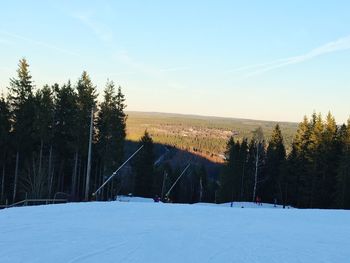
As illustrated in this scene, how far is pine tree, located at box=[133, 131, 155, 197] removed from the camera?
7175 cm

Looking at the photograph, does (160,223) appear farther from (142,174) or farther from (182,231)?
(142,174)

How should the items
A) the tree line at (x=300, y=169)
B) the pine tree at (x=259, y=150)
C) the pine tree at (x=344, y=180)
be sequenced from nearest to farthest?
the pine tree at (x=344, y=180) < the tree line at (x=300, y=169) < the pine tree at (x=259, y=150)

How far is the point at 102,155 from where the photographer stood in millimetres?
56688

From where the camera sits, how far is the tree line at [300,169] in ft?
186

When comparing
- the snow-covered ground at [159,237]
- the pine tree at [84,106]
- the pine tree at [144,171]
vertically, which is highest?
the pine tree at [84,106]

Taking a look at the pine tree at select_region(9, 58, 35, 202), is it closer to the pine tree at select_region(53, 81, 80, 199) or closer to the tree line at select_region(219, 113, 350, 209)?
the pine tree at select_region(53, 81, 80, 199)

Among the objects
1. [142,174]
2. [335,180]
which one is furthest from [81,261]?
[142,174]

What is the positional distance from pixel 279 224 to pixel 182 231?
5382 mm

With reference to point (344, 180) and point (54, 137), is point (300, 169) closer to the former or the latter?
point (344, 180)

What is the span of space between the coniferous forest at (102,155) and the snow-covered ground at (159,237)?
25013 millimetres

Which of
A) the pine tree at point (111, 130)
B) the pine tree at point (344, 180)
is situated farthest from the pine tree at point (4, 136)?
the pine tree at point (344, 180)

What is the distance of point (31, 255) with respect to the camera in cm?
930

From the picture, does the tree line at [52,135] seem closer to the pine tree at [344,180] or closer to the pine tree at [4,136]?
the pine tree at [4,136]

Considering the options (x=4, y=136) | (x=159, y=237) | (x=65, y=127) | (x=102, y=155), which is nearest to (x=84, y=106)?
(x=65, y=127)
